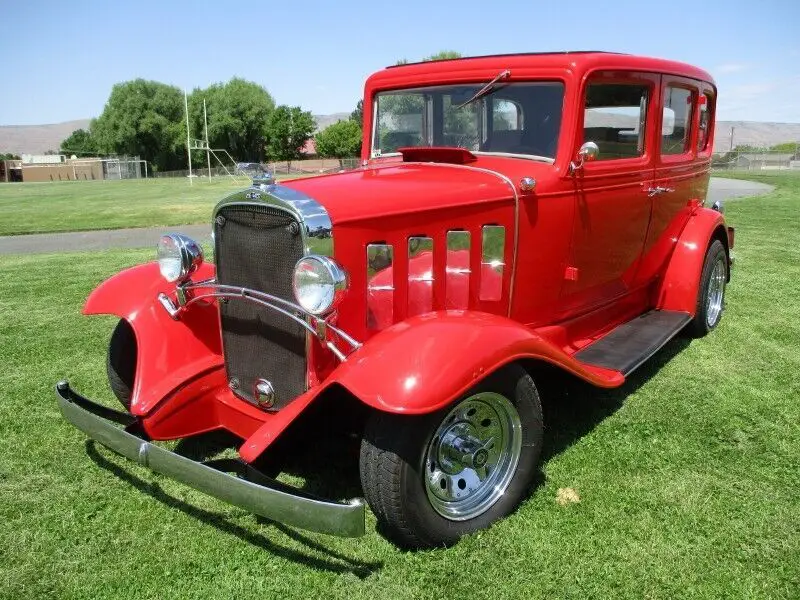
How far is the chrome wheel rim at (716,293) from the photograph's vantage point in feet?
17.4

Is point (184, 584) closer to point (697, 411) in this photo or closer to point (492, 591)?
point (492, 591)

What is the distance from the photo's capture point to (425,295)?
3104 mm

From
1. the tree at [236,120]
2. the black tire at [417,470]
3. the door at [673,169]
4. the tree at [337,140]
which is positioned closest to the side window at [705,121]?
the door at [673,169]

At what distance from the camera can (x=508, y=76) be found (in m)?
3.59

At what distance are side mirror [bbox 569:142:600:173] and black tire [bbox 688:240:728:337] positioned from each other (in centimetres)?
194

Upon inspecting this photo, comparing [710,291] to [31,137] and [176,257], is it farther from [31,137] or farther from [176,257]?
[31,137]

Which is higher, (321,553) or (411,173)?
(411,173)

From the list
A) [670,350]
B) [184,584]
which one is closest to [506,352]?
[184,584]

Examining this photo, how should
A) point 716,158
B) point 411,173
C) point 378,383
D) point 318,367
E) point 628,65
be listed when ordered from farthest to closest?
point 716,158
point 628,65
point 411,173
point 318,367
point 378,383

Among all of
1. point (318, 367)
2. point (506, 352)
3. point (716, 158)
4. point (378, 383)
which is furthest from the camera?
point (716, 158)

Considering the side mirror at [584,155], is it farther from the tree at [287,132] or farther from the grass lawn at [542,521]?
the tree at [287,132]

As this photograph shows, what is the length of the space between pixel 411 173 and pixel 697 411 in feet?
7.35

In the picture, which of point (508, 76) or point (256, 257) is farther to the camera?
point (508, 76)

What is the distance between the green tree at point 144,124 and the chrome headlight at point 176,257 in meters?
69.6
